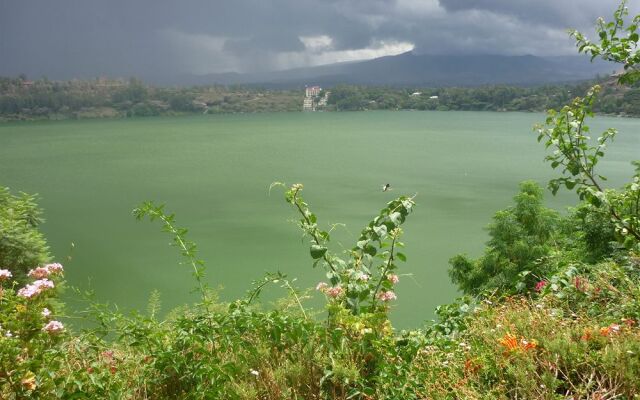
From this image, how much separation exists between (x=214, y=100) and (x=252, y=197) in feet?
276

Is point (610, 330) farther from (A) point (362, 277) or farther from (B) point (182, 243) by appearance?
(B) point (182, 243)

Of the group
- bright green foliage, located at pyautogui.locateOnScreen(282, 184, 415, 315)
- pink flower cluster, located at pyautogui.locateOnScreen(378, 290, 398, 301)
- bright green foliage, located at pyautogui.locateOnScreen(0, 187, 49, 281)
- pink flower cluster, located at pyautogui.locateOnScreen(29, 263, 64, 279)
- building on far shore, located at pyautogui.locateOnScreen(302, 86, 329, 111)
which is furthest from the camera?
building on far shore, located at pyautogui.locateOnScreen(302, 86, 329, 111)

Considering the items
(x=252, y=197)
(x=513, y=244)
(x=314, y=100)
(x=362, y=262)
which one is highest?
(x=362, y=262)

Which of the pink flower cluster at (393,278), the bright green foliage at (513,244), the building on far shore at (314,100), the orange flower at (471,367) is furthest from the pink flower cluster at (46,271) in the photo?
the building on far shore at (314,100)

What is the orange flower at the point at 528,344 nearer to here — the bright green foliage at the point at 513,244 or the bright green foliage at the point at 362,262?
the bright green foliage at the point at 362,262

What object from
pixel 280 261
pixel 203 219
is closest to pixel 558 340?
pixel 280 261

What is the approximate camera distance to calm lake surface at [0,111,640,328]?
10.3m

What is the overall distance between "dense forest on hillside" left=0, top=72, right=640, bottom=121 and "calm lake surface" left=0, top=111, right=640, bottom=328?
4240 cm

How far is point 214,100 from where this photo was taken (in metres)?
99.3

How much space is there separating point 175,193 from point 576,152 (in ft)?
60.7

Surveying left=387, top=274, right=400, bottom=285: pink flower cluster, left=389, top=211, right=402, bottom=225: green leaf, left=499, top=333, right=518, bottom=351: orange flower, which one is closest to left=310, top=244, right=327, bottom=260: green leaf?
left=389, top=211, right=402, bottom=225: green leaf

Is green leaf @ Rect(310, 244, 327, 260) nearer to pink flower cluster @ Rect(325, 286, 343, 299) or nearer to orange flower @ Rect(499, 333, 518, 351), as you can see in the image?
pink flower cluster @ Rect(325, 286, 343, 299)

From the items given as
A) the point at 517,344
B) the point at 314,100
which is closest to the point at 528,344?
the point at 517,344

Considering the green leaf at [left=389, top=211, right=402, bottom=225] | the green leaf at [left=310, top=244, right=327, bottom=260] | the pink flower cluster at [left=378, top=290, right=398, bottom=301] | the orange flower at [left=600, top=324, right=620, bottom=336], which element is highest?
the green leaf at [left=389, top=211, right=402, bottom=225]
